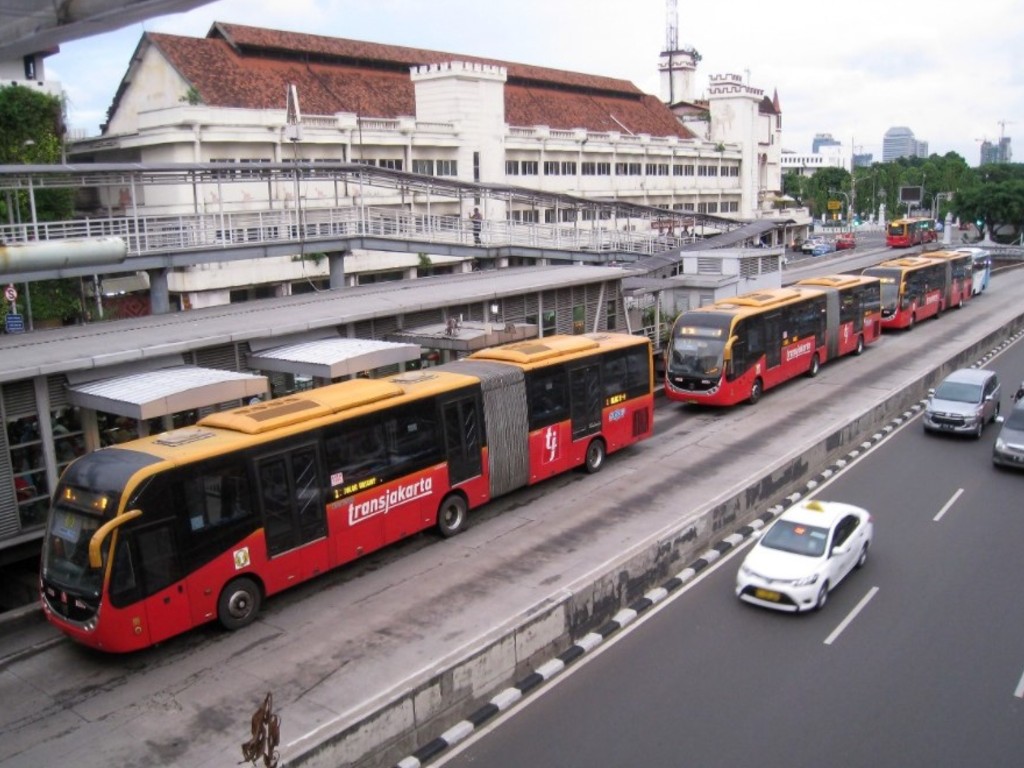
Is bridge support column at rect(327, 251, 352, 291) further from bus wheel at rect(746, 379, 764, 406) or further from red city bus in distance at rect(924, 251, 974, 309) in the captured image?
red city bus in distance at rect(924, 251, 974, 309)

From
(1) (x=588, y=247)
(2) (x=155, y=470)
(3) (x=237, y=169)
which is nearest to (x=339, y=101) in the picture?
(1) (x=588, y=247)

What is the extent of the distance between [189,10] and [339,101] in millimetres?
50205

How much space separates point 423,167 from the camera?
54.2m

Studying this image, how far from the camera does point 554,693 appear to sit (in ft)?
39.0

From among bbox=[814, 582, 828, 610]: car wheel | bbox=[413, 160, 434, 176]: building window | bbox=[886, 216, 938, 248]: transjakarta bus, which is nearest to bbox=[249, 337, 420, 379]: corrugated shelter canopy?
bbox=[814, 582, 828, 610]: car wheel

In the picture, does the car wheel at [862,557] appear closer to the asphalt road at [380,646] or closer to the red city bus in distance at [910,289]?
the asphalt road at [380,646]

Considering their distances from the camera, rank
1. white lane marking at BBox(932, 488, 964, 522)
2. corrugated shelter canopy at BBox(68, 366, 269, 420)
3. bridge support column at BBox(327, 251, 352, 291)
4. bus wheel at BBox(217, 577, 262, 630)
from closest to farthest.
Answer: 1. bus wheel at BBox(217, 577, 262, 630)
2. corrugated shelter canopy at BBox(68, 366, 269, 420)
3. white lane marking at BBox(932, 488, 964, 522)
4. bridge support column at BBox(327, 251, 352, 291)

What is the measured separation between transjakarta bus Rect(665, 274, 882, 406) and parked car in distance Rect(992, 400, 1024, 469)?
6963 mm

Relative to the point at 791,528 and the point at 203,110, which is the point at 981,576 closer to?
the point at 791,528

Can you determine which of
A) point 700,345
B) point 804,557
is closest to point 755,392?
point 700,345

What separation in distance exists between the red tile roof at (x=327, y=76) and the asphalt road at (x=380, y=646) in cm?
3656

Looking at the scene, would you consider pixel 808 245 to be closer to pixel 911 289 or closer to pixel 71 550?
pixel 911 289

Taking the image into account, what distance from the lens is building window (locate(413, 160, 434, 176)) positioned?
53.7m

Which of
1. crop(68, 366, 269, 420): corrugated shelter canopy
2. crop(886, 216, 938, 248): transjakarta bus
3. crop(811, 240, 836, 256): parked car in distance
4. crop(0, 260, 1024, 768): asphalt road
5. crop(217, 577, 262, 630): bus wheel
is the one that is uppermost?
crop(886, 216, 938, 248): transjakarta bus
